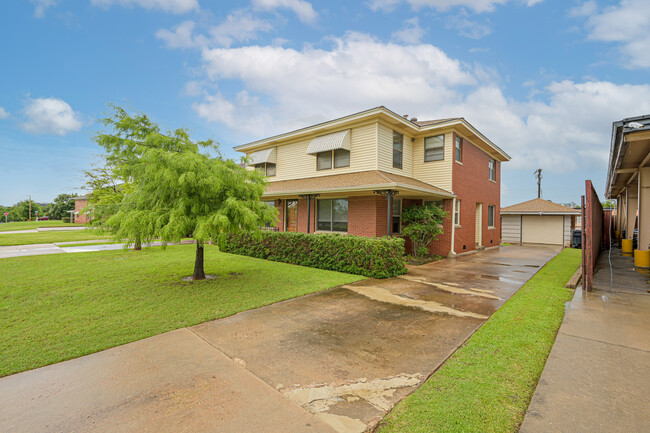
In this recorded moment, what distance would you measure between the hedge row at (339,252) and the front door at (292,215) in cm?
315

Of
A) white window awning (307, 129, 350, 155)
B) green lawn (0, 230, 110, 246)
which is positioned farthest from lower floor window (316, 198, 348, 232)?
green lawn (0, 230, 110, 246)

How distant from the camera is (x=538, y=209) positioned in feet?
64.8

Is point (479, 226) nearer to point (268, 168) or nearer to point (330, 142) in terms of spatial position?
point (330, 142)

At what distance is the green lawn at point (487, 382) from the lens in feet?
7.90

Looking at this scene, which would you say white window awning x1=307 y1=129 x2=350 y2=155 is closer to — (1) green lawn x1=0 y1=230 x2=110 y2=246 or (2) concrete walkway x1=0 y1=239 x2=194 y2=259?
(2) concrete walkway x1=0 y1=239 x2=194 y2=259

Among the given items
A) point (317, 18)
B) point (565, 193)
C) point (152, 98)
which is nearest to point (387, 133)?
point (317, 18)

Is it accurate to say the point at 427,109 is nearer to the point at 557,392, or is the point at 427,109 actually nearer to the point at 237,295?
the point at 237,295

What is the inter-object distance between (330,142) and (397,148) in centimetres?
311

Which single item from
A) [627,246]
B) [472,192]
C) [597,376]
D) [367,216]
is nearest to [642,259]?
[627,246]

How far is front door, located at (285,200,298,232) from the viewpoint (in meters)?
15.0

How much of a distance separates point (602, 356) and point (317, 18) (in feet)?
50.5

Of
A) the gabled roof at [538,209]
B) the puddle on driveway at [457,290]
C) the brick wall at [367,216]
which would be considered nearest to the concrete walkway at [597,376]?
the puddle on driveway at [457,290]

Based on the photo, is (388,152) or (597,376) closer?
(597,376)

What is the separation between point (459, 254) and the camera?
13.7m
